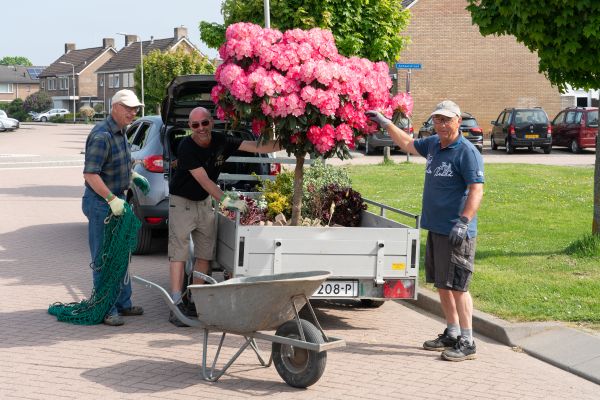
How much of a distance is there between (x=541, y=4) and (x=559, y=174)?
1436 cm

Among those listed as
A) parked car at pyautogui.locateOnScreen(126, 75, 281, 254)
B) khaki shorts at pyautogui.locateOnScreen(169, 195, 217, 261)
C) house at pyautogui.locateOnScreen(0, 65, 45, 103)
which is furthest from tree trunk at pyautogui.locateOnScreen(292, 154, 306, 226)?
house at pyautogui.locateOnScreen(0, 65, 45, 103)

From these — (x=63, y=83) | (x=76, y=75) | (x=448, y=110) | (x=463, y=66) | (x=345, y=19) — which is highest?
(x=76, y=75)

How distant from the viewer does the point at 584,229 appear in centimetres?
1303

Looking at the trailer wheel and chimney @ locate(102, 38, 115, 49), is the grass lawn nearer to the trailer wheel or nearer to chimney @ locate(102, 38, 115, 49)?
the trailer wheel

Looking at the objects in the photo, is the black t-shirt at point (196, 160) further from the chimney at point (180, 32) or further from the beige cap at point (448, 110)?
the chimney at point (180, 32)

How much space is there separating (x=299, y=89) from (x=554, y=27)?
147 inches

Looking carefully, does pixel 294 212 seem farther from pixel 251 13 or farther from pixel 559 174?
pixel 559 174

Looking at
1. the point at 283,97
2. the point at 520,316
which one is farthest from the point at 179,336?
the point at 520,316

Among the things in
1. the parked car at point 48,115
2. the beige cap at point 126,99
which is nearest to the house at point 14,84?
the parked car at point 48,115

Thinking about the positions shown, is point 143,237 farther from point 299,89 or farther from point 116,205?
point 299,89

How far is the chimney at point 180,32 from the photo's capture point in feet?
333

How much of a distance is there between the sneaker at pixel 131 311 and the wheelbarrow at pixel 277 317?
7.49ft

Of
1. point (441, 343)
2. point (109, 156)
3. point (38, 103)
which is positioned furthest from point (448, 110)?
point (38, 103)

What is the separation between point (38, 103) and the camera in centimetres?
12006
